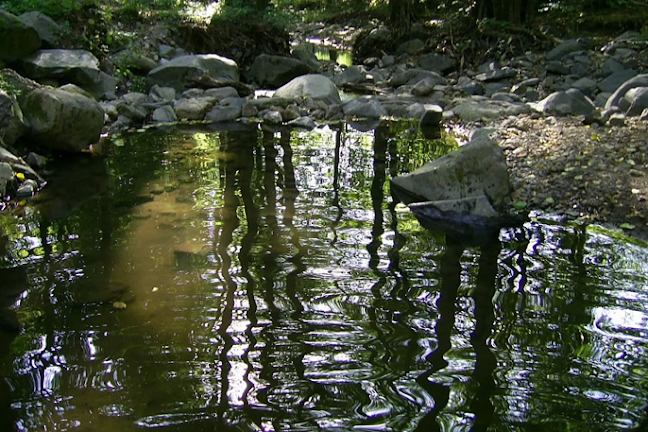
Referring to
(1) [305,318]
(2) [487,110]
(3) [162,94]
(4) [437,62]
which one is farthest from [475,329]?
(4) [437,62]

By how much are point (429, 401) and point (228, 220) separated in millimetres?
3018

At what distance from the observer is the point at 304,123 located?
32.0ft

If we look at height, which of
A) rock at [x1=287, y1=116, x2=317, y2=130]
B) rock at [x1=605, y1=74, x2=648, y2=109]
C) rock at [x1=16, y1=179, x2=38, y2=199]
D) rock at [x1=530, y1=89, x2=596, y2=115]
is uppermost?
rock at [x1=605, y1=74, x2=648, y2=109]

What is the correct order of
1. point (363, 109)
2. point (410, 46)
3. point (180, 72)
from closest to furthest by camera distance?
1. point (363, 109)
2. point (180, 72)
3. point (410, 46)

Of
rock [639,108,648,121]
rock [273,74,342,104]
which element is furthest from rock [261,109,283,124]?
rock [639,108,648,121]

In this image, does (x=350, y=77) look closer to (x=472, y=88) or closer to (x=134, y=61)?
(x=472, y=88)

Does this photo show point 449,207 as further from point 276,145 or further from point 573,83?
point 573,83

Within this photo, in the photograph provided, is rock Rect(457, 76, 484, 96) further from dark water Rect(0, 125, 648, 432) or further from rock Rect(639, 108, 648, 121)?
dark water Rect(0, 125, 648, 432)

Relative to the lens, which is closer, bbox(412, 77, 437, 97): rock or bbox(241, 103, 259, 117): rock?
bbox(241, 103, 259, 117): rock

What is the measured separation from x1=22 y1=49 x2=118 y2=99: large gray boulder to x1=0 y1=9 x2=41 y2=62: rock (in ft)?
0.45

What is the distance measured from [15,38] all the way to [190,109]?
2869mm

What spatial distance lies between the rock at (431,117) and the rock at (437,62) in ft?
16.4

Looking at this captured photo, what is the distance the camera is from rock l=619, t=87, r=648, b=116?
8.24 meters

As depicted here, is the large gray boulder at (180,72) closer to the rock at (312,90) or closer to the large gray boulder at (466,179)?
the rock at (312,90)
